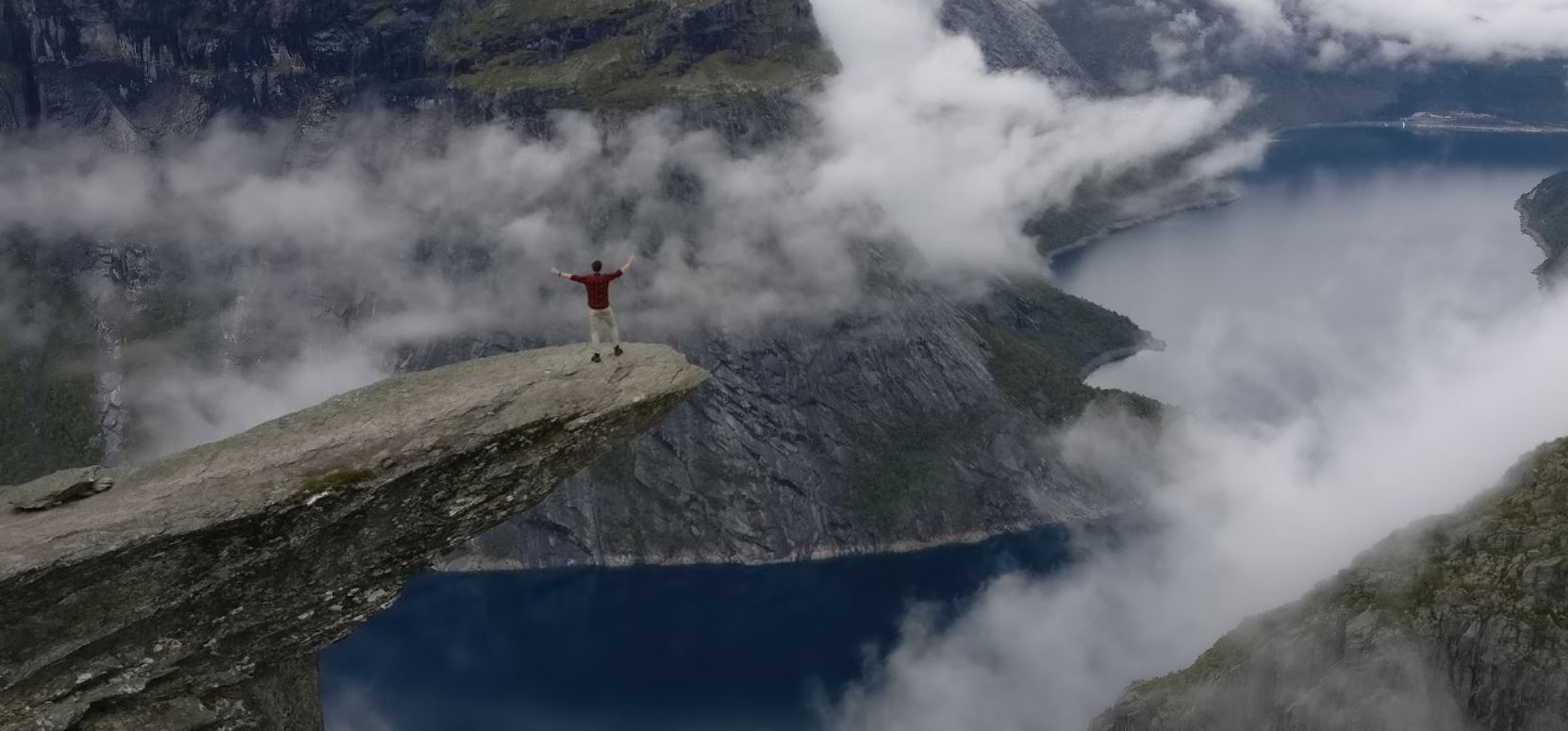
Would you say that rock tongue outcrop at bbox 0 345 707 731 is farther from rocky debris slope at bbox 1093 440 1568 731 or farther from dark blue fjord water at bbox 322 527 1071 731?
dark blue fjord water at bbox 322 527 1071 731

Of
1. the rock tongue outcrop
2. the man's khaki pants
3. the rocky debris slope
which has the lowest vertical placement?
the rocky debris slope

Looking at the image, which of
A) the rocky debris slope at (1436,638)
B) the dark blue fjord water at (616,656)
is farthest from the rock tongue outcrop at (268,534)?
the dark blue fjord water at (616,656)

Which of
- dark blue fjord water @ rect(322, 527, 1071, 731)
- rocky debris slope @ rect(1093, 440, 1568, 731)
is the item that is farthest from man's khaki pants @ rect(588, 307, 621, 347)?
dark blue fjord water @ rect(322, 527, 1071, 731)

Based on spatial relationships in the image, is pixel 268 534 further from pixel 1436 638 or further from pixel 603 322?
pixel 1436 638

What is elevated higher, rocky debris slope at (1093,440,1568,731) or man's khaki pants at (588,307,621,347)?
man's khaki pants at (588,307,621,347)

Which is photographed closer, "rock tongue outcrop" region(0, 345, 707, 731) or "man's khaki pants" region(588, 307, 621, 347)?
"rock tongue outcrop" region(0, 345, 707, 731)

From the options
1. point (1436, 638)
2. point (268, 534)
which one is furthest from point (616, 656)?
point (268, 534)
